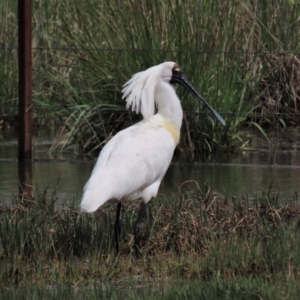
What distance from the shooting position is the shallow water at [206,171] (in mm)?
9203

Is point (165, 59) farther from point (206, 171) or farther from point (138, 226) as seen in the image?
point (138, 226)

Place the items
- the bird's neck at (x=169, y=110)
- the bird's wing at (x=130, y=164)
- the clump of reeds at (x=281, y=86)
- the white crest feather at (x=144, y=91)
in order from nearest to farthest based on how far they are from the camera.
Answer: the bird's wing at (x=130, y=164)
the white crest feather at (x=144, y=91)
the bird's neck at (x=169, y=110)
the clump of reeds at (x=281, y=86)

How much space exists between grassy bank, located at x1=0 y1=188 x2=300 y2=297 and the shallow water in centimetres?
121

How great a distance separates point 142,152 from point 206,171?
3055 mm

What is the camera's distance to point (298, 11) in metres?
12.4

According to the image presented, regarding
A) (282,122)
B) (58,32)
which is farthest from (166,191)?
(58,32)

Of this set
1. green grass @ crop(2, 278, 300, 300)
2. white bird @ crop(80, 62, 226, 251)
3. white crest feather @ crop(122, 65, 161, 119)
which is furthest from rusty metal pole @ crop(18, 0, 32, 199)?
green grass @ crop(2, 278, 300, 300)

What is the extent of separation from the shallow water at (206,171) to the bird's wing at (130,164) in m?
1.20

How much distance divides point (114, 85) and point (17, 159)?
1.24 m

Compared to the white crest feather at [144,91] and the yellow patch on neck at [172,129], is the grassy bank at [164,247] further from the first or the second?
the white crest feather at [144,91]

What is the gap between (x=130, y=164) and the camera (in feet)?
23.0

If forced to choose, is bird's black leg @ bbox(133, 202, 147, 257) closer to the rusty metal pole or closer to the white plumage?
the white plumage

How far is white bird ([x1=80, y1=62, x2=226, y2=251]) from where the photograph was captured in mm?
6730

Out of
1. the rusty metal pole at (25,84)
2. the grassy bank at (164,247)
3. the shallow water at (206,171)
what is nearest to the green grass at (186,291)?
the grassy bank at (164,247)
